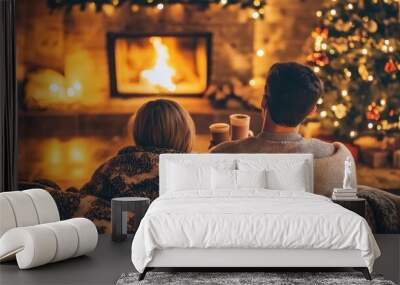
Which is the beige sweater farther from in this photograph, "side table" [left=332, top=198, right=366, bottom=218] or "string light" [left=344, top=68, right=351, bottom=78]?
"side table" [left=332, top=198, right=366, bottom=218]

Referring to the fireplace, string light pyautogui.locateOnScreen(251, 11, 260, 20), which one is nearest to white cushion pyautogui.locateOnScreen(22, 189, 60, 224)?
the fireplace

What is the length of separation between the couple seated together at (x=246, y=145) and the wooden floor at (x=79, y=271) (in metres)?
1.38

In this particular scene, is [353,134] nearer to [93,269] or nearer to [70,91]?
[70,91]

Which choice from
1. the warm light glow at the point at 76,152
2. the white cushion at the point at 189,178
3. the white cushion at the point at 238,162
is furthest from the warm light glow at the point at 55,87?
the white cushion at the point at 189,178

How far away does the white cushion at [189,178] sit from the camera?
25.0 feet

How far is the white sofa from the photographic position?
6066 millimetres

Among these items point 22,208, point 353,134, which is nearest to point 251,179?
point 353,134

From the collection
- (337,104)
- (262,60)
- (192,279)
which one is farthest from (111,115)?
(192,279)

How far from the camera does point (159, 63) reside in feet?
27.5

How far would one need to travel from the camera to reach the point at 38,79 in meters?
8.38

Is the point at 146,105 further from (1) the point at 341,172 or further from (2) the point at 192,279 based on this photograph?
(2) the point at 192,279

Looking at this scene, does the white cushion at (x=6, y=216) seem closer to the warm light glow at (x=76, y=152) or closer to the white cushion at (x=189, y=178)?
the white cushion at (x=189, y=178)

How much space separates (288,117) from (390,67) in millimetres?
1256

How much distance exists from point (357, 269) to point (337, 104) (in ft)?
8.67
